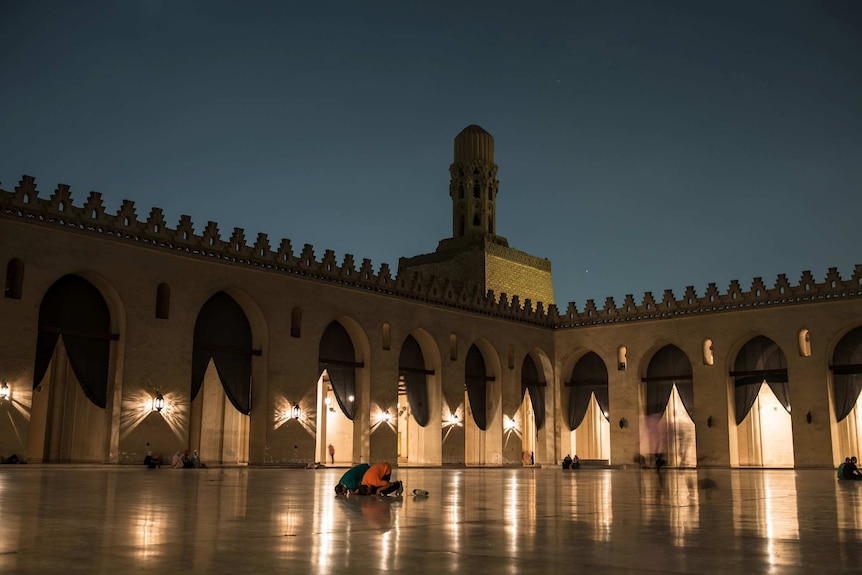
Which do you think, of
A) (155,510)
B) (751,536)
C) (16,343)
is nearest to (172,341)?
(16,343)

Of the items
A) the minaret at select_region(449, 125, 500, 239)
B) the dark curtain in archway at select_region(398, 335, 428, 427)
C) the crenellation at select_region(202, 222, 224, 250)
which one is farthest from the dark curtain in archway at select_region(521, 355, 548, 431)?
the crenellation at select_region(202, 222, 224, 250)

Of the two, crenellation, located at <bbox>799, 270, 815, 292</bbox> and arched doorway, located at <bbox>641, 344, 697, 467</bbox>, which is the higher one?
crenellation, located at <bbox>799, 270, 815, 292</bbox>

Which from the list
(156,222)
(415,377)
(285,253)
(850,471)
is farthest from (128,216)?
(850,471)

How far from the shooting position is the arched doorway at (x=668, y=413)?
3778cm

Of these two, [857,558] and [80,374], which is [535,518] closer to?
[857,558]

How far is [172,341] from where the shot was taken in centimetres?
2606

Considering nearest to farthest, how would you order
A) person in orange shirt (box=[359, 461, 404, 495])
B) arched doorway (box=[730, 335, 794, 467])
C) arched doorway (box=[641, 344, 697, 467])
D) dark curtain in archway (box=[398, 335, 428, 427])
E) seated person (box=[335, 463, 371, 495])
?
1. person in orange shirt (box=[359, 461, 404, 495])
2. seated person (box=[335, 463, 371, 495])
3. dark curtain in archway (box=[398, 335, 428, 427])
4. arched doorway (box=[730, 335, 794, 467])
5. arched doorway (box=[641, 344, 697, 467])

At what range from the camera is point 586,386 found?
4028cm

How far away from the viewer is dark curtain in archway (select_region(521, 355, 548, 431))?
1570 inches

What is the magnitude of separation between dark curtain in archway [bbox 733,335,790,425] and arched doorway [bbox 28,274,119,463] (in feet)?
81.0

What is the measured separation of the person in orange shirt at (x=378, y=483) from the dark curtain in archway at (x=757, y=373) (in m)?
27.2

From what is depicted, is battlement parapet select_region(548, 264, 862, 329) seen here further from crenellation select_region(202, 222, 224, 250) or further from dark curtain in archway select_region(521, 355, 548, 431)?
crenellation select_region(202, 222, 224, 250)

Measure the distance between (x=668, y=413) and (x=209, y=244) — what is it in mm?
22125

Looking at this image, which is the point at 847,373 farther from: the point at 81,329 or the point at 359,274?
the point at 81,329
